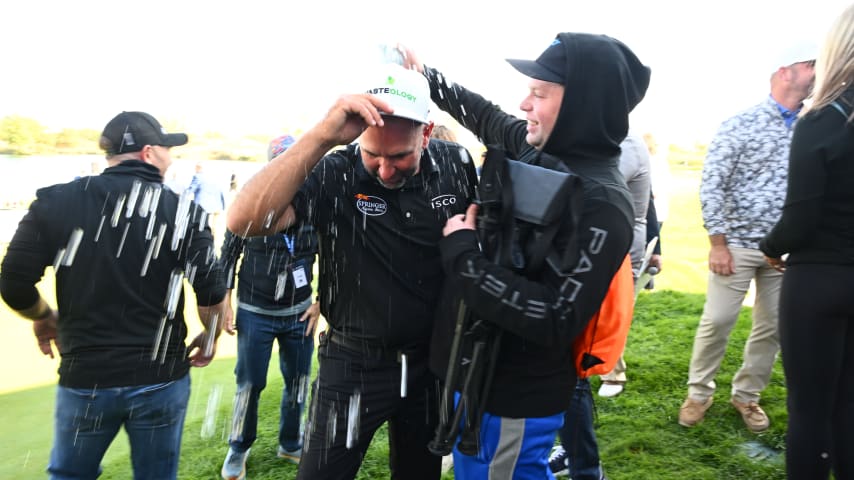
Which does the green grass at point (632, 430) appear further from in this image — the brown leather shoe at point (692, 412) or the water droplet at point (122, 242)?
A: the water droplet at point (122, 242)

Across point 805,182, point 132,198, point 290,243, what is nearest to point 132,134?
point 132,198

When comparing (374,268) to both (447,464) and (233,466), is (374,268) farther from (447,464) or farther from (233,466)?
(233,466)

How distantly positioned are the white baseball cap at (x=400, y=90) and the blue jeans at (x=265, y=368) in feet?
7.27

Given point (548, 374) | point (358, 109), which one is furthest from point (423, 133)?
Answer: point (548, 374)

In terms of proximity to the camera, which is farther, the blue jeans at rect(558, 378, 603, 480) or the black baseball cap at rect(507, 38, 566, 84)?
the blue jeans at rect(558, 378, 603, 480)

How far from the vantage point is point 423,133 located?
7.79ft

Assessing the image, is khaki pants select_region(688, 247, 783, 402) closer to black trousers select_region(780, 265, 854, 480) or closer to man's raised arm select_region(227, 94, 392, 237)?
black trousers select_region(780, 265, 854, 480)

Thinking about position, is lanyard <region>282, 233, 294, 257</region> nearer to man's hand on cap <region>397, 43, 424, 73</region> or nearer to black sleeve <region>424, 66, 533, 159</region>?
black sleeve <region>424, 66, 533, 159</region>

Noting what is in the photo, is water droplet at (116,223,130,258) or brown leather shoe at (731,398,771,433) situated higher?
water droplet at (116,223,130,258)

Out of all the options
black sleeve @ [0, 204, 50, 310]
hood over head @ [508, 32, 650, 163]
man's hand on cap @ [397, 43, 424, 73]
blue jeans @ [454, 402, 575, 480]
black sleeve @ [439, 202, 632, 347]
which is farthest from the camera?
man's hand on cap @ [397, 43, 424, 73]

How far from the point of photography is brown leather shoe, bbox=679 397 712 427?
4.21m

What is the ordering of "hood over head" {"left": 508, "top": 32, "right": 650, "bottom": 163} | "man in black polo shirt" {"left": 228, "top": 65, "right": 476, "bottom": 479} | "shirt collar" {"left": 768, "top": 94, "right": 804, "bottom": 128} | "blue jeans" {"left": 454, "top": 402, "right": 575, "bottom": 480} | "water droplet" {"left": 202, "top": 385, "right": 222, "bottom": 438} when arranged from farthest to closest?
"water droplet" {"left": 202, "top": 385, "right": 222, "bottom": 438} → "shirt collar" {"left": 768, "top": 94, "right": 804, "bottom": 128} → "man in black polo shirt" {"left": 228, "top": 65, "right": 476, "bottom": 479} → "blue jeans" {"left": 454, "top": 402, "right": 575, "bottom": 480} → "hood over head" {"left": 508, "top": 32, "right": 650, "bottom": 163}

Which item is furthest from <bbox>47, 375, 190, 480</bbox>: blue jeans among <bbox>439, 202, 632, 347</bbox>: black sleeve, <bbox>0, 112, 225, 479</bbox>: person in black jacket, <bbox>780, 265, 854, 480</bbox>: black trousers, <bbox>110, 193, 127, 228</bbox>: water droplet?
<bbox>780, 265, 854, 480</bbox>: black trousers

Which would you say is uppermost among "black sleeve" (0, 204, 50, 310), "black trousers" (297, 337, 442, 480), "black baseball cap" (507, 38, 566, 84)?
"black baseball cap" (507, 38, 566, 84)
